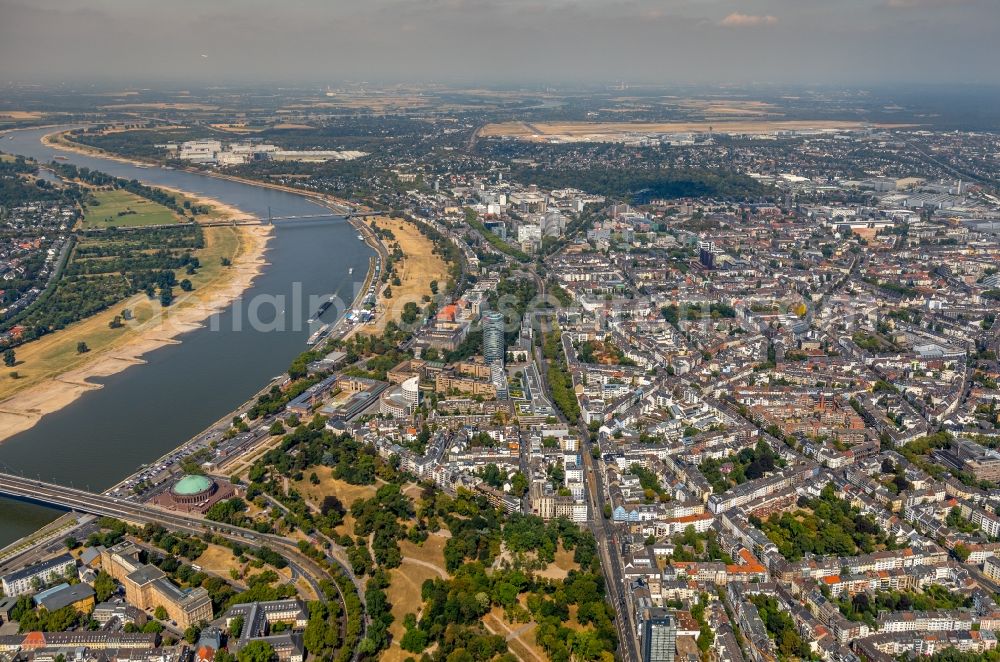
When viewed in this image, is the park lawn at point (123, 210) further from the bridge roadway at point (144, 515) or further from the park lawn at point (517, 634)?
the park lawn at point (517, 634)

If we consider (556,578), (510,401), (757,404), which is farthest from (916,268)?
(556,578)

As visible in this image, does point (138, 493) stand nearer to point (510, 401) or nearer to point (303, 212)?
point (510, 401)

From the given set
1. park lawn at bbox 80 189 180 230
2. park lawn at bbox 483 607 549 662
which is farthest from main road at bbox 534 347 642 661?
park lawn at bbox 80 189 180 230

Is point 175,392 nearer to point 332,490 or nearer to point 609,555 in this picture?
point 332,490

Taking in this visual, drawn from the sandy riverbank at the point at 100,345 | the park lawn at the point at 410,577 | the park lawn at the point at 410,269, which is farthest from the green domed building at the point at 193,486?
the park lawn at the point at 410,269

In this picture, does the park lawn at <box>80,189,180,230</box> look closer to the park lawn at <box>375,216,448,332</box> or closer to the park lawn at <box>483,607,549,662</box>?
the park lawn at <box>375,216,448,332</box>

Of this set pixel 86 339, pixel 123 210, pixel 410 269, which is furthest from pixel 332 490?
pixel 123 210
